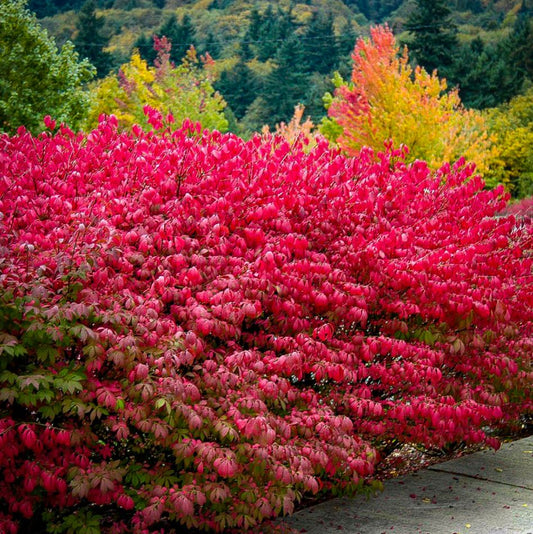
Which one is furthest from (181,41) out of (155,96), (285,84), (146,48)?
(155,96)

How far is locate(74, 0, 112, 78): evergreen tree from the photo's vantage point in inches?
2157

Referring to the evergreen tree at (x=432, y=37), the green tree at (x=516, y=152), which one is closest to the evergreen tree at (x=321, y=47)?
the evergreen tree at (x=432, y=37)

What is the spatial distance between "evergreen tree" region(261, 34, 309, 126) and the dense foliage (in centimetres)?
4990

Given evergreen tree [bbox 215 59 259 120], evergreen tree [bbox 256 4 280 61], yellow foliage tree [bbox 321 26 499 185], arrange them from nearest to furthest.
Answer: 1. yellow foliage tree [bbox 321 26 499 185]
2. evergreen tree [bbox 215 59 259 120]
3. evergreen tree [bbox 256 4 280 61]

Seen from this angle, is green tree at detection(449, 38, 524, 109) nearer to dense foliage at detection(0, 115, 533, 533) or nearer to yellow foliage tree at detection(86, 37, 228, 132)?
yellow foliage tree at detection(86, 37, 228, 132)

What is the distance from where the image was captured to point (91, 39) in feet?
187

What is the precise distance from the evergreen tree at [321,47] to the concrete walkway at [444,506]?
55481 millimetres

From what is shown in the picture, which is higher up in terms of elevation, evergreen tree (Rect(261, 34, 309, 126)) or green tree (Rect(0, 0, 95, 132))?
evergreen tree (Rect(261, 34, 309, 126))

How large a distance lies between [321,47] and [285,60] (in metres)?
4.39

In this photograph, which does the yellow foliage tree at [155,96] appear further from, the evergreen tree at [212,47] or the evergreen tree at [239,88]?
the evergreen tree at [212,47]

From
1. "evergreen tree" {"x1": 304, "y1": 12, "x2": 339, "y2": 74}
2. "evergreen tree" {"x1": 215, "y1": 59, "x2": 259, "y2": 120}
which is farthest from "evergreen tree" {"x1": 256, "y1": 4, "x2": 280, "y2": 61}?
"evergreen tree" {"x1": 215, "y1": 59, "x2": 259, "y2": 120}

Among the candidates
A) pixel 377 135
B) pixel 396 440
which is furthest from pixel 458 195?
pixel 377 135

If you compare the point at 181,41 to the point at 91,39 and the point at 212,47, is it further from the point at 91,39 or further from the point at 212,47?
the point at 91,39

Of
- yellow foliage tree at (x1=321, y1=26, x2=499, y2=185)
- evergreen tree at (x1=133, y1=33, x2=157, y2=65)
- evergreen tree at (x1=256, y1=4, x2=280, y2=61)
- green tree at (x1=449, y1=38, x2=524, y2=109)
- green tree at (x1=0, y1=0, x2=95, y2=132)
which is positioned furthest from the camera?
evergreen tree at (x1=256, y1=4, x2=280, y2=61)
